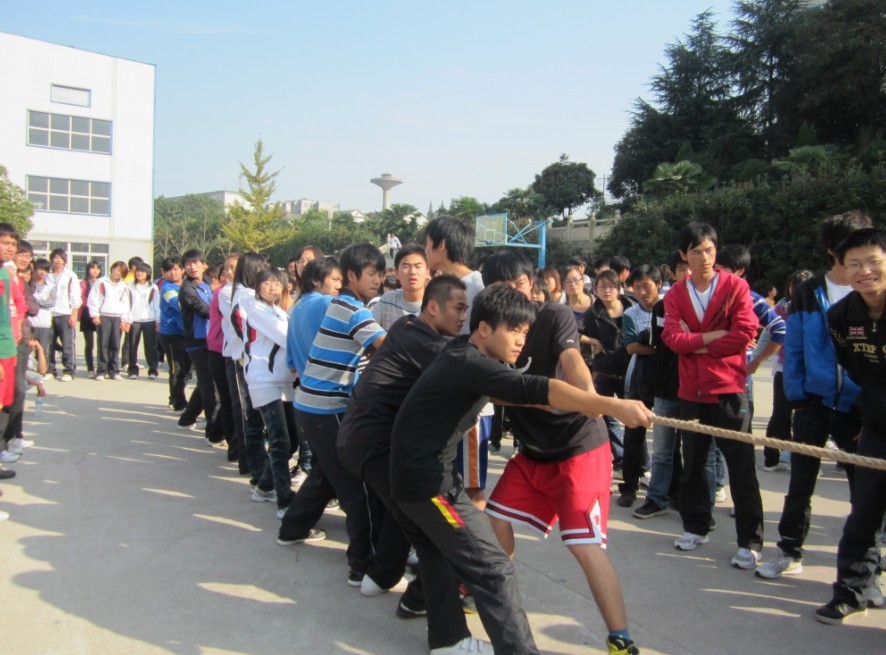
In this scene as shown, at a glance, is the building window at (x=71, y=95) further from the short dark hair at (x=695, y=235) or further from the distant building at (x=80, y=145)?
the short dark hair at (x=695, y=235)

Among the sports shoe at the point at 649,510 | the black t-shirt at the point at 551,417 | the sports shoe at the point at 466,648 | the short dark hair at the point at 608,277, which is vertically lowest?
the sports shoe at the point at 466,648

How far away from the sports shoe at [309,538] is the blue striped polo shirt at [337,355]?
913 millimetres

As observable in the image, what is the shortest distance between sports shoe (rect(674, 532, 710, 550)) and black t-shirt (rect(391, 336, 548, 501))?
6.63ft

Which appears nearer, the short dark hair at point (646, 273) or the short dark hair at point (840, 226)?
the short dark hair at point (840, 226)

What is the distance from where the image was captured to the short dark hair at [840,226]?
351cm

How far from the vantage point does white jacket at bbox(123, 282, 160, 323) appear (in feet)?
35.8

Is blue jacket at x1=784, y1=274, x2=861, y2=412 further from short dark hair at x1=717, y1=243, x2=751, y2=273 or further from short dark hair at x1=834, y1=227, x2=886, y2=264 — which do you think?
short dark hair at x1=717, y1=243, x2=751, y2=273

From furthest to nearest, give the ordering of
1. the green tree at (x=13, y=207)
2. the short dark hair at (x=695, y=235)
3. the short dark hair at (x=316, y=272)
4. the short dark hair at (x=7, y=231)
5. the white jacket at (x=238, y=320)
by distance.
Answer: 1. the green tree at (x=13, y=207)
2. the white jacket at (x=238, y=320)
3. the short dark hair at (x=7, y=231)
4. the short dark hair at (x=316, y=272)
5. the short dark hair at (x=695, y=235)

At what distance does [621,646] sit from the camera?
273 cm

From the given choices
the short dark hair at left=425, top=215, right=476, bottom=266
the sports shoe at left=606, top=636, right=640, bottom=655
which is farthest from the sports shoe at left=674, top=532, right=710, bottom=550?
the short dark hair at left=425, top=215, right=476, bottom=266

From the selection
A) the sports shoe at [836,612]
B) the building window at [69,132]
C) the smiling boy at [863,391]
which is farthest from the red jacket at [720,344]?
the building window at [69,132]

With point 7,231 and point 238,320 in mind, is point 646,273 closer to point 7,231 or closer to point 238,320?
point 238,320

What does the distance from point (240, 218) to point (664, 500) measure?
32.3m

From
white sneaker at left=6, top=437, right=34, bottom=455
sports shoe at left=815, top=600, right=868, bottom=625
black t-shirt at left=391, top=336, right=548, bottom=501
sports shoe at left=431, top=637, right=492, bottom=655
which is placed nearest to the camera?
black t-shirt at left=391, top=336, right=548, bottom=501
